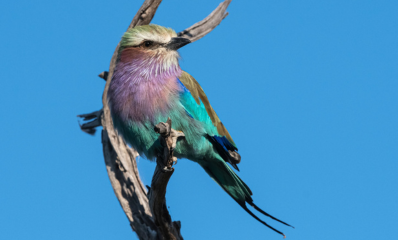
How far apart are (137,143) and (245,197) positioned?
4.56 feet

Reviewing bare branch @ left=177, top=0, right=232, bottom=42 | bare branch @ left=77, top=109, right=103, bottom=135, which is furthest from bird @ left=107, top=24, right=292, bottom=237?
bare branch @ left=77, top=109, right=103, bottom=135

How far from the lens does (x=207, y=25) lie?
650 cm

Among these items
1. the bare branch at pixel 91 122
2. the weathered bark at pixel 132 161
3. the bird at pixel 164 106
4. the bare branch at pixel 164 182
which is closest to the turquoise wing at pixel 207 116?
the bird at pixel 164 106

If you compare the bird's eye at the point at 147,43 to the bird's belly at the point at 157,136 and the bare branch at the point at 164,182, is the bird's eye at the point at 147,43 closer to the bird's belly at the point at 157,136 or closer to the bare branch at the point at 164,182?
the bird's belly at the point at 157,136

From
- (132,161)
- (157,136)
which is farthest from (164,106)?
(132,161)

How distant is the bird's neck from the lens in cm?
482

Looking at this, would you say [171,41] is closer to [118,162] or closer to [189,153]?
[189,153]

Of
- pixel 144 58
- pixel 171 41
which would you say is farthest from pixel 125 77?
pixel 171 41

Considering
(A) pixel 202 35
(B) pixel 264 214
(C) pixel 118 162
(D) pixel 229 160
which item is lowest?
(B) pixel 264 214

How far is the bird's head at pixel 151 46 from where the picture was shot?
517cm

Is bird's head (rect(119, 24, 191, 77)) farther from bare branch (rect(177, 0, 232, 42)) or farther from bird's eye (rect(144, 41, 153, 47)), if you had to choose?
bare branch (rect(177, 0, 232, 42))

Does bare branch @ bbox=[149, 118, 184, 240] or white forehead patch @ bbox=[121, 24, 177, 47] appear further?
white forehead patch @ bbox=[121, 24, 177, 47]

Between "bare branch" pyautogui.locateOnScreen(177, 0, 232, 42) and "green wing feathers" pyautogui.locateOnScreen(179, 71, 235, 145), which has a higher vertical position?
"bare branch" pyautogui.locateOnScreen(177, 0, 232, 42)

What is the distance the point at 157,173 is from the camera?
15.5ft
